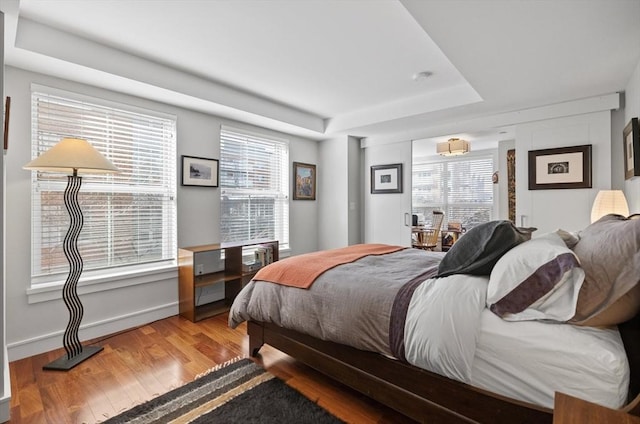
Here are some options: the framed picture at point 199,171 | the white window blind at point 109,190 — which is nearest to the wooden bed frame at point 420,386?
the white window blind at point 109,190

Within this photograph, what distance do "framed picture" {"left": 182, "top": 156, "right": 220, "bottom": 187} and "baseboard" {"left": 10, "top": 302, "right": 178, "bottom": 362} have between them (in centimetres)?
140

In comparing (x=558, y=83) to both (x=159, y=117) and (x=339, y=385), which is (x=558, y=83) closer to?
(x=339, y=385)

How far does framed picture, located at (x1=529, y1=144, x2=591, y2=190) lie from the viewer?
10.6 ft

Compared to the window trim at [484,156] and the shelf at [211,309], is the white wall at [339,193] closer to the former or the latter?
the shelf at [211,309]

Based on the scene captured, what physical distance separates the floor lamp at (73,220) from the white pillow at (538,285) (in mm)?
2664

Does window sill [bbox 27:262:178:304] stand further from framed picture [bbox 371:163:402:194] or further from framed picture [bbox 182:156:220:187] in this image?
framed picture [bbox 371:163:402:194]

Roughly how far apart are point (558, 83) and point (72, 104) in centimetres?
443

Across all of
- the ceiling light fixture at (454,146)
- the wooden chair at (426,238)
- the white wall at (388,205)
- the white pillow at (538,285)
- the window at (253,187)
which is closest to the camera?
the white pillow at (538,285)

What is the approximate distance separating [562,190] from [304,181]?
11.0 ft

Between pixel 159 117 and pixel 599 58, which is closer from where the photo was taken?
pixel 599 58

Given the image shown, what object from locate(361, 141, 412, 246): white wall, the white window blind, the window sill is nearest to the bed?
the window sill

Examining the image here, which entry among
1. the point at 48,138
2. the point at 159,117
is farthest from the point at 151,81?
the point at 48,138

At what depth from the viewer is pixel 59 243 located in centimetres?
266

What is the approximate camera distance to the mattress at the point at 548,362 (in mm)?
1104
